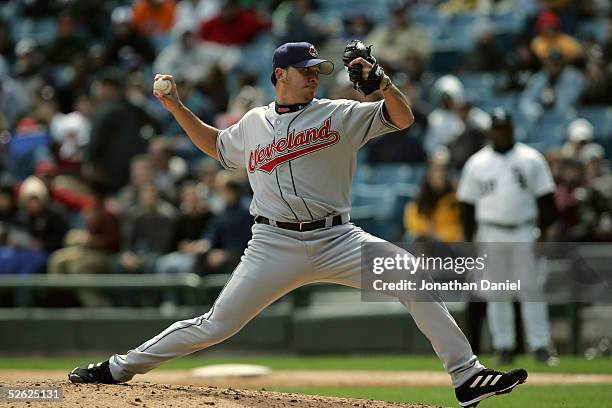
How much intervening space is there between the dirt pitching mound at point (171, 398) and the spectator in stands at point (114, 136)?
7963 millimetres

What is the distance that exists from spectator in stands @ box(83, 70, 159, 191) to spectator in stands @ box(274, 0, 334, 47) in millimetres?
2249

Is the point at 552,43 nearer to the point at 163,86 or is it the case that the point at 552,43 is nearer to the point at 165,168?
the point at 165,168

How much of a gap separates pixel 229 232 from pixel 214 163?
1.70 m

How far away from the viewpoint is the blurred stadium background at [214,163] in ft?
39.9

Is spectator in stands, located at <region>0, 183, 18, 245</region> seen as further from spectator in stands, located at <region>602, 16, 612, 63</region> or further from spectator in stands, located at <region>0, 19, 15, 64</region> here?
spectator in stands, located at <region>602, 16, 612, 63</region>

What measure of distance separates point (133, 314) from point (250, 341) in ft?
4.07

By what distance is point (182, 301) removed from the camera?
12359mm

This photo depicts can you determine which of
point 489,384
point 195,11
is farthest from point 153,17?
point 489,384

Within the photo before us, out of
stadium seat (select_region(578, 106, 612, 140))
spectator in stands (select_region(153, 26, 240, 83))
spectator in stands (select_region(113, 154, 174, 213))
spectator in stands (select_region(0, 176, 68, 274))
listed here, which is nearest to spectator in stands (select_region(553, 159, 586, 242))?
stadium seat (select_region(578, 106, 612, 140))

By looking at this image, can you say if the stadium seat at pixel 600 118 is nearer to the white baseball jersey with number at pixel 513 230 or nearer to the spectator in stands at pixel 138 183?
the white baseball jersey with number at pixel 513 230

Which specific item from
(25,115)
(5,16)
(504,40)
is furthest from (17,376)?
(5,16)

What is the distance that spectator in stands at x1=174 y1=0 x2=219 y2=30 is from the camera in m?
17.2

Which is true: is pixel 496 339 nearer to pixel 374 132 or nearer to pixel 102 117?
pixel 374 132

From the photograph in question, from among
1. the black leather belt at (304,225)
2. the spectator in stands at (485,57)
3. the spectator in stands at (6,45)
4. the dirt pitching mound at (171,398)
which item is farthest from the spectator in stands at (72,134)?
the black leather belt at (304,225)
